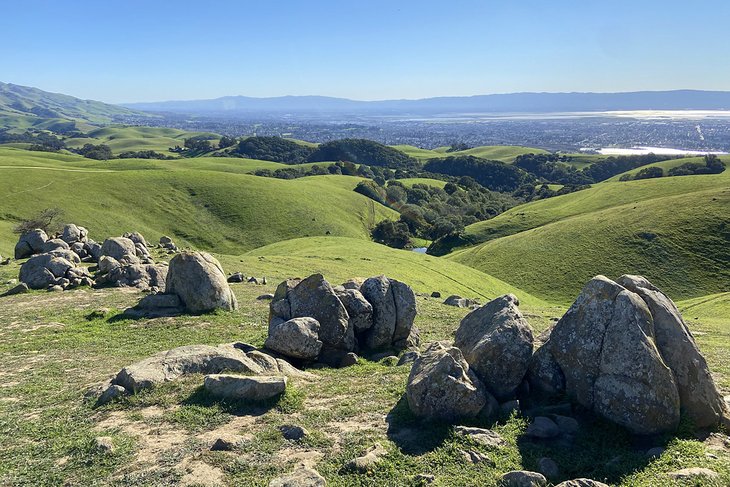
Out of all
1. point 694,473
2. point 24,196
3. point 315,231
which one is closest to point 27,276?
point 694,473

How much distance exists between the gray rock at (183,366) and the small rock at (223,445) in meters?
4.51

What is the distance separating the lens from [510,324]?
59.7ft

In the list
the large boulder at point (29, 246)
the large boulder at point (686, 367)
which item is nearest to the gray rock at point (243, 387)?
the large boulder at point (686, 367)

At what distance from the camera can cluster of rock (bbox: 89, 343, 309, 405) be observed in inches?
680

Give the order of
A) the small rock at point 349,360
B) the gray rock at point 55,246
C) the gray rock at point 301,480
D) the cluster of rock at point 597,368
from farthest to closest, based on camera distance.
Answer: the gray rock at point 55,246
the small rock at point 349,360
the cluster of rock at point 597,368
the gray rock at point 301,480

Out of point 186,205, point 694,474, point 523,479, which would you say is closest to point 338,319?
point 523,479

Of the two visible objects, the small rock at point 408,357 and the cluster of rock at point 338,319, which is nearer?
the cluster of rock at point 338,319

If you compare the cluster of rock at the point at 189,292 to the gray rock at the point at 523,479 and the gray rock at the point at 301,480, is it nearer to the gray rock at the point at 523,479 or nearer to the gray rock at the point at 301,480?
the gray rock at the point at 301,480

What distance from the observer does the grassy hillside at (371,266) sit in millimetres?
59875

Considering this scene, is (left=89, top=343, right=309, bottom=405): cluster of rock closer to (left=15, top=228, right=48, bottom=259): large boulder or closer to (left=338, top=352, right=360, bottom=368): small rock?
(left=338, top=352, right=360, bottom=368): small rock

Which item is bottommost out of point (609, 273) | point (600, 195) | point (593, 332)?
point (609, 273)

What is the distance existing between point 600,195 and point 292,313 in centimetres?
13528

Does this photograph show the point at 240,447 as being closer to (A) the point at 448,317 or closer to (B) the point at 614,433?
(B) the point at 614,433

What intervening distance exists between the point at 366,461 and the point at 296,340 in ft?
29.6
